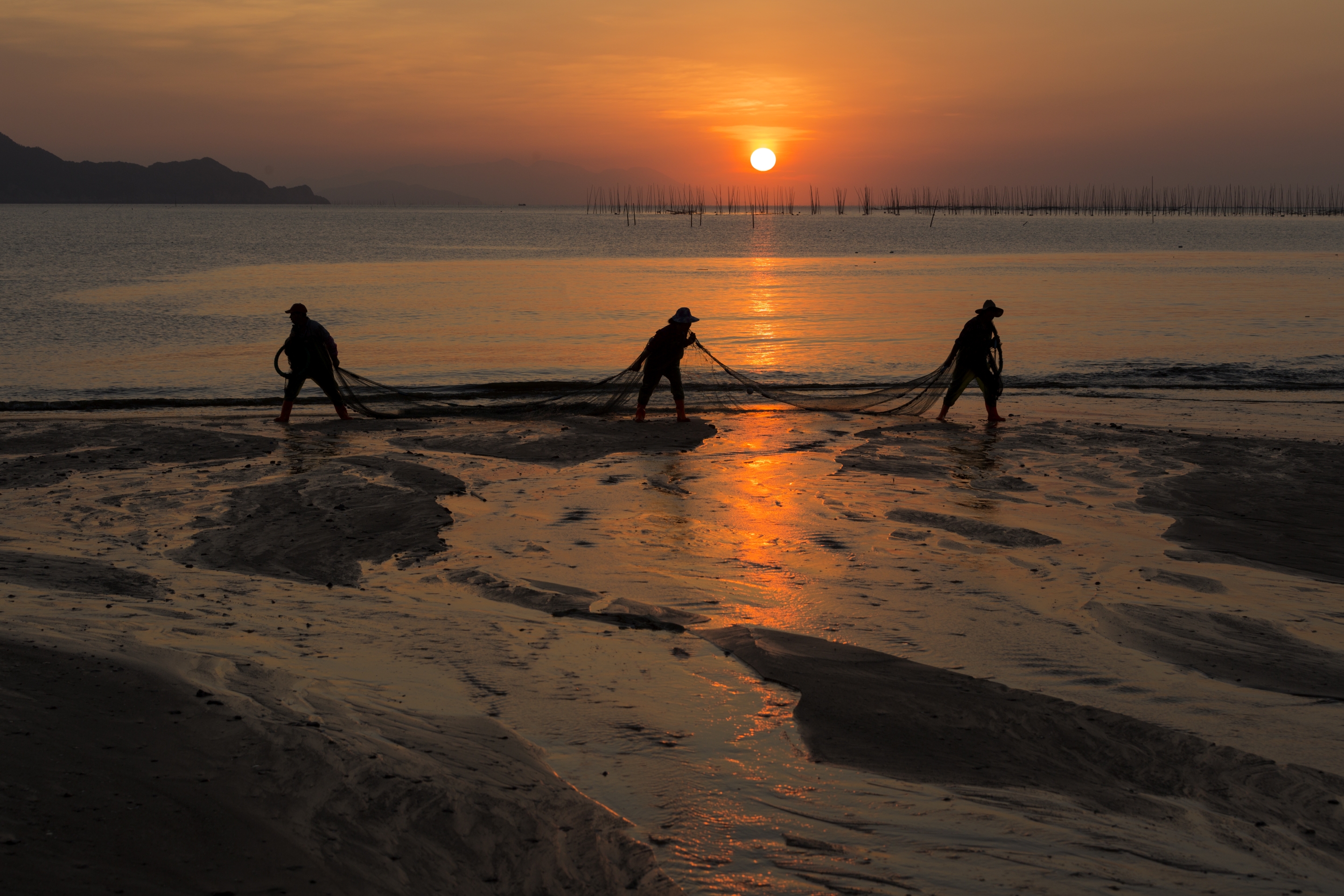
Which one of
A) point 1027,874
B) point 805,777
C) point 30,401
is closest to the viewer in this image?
point 1027,874

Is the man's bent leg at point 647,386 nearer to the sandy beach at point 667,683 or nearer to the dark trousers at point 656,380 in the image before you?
the dark trousers at point 656,380

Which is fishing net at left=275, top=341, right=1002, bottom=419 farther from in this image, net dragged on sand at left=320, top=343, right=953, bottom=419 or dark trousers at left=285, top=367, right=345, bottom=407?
dark trousers at left=285, top=367, right=345, bottom=407

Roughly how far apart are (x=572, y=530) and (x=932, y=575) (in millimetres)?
3089

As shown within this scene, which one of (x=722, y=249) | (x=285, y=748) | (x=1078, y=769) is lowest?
(x=1078, y=769)

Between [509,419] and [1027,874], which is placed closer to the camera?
[1027,874]

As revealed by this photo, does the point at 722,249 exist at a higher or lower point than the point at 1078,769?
higher

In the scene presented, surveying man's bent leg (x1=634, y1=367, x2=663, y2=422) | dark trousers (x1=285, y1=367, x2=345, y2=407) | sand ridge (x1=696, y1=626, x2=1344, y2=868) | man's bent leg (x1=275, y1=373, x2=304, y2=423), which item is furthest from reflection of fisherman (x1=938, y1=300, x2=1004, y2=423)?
sand ridge (x1=696, y1=626, x2=1344, y2=868)

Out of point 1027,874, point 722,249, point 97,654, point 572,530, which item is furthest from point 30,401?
point 722,249

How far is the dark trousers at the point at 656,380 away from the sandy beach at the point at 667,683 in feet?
13.2

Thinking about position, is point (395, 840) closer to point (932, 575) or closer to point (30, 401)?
point (932, 575)

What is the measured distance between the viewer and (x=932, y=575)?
759 centimetres

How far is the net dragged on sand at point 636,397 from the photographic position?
15.4 m

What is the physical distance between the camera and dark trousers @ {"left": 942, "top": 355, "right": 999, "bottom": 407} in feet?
48.6

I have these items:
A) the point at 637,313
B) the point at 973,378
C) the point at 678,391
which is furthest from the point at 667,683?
the point at 637,313
